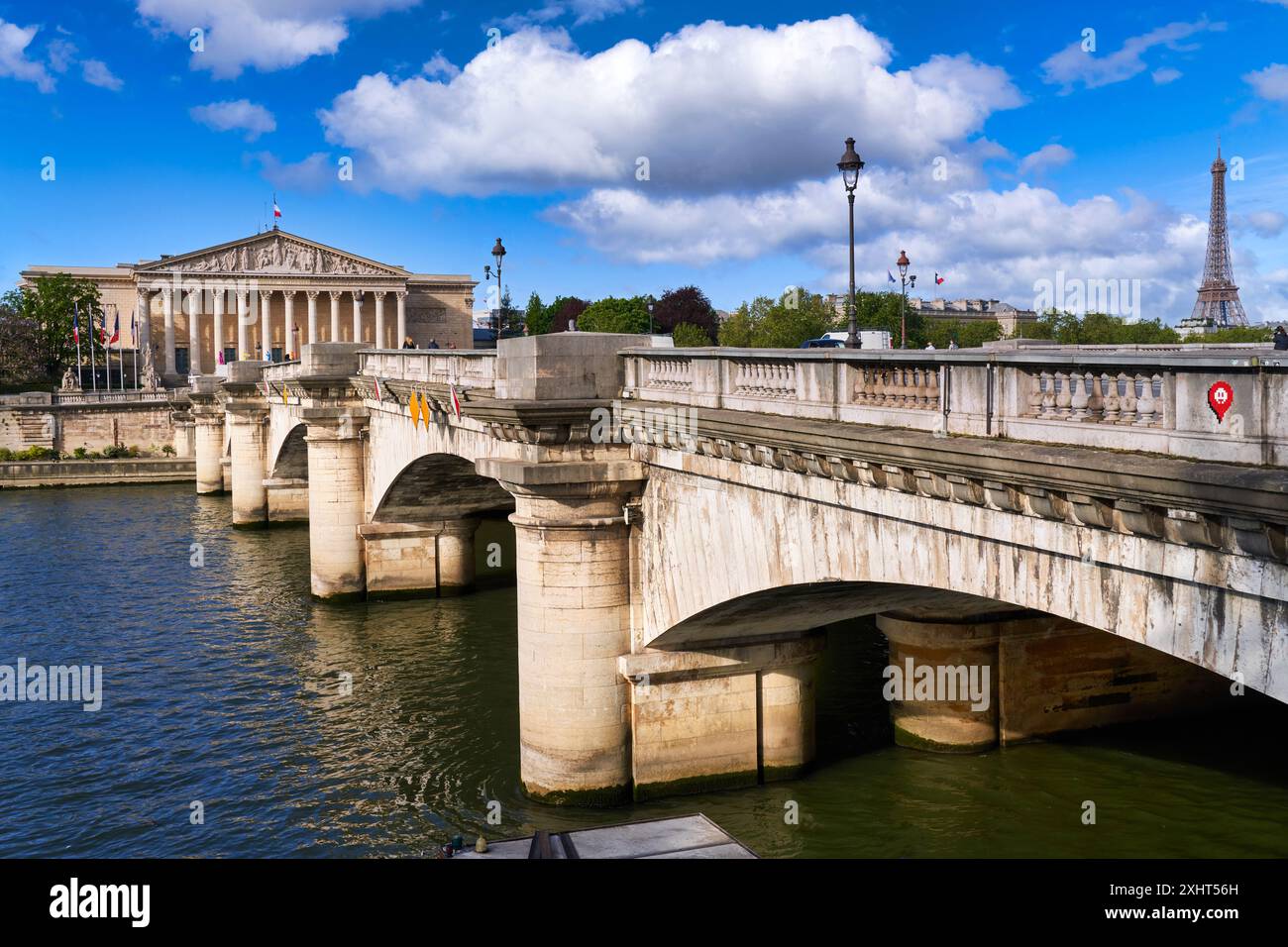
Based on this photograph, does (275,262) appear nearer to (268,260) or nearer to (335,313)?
(268,260)

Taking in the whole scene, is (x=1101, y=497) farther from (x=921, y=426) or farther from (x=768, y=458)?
(x=768, y=458)

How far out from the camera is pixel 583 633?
18.0 m

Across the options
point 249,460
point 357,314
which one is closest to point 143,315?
point 357,314

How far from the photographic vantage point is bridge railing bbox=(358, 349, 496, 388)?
25250 millimetres

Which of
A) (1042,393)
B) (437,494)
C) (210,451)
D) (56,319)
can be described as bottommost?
(437,494)

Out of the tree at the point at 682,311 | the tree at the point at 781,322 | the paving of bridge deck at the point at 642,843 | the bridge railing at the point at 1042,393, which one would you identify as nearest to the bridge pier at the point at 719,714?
the bridge railing at the point at 1042,393

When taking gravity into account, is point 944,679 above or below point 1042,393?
below

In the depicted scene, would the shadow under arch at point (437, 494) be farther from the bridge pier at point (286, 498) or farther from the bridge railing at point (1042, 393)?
the bridge pier at point (286, 498)

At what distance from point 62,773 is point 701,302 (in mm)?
77705

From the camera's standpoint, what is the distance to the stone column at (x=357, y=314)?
131 m

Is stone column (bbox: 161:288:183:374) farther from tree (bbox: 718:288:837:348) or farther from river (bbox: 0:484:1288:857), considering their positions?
river (bbox: 0:484:1288:857)

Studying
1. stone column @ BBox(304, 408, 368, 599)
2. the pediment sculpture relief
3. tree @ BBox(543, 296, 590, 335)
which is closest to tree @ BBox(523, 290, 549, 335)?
tree @ BBox(543, 296, 590, 335)

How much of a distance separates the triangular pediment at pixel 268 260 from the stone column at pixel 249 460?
76.2 meters

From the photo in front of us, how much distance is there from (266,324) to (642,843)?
12220 centimetres
